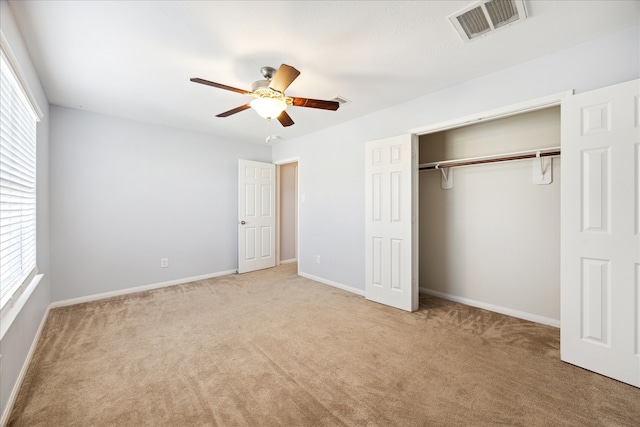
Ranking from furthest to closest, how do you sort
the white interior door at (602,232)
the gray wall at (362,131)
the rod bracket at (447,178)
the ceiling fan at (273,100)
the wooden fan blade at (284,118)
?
the rod bracket at (447,178)
the wooden fan blade at (284,118)
the ceiling fan at (273,100)
the gray wall at (362,131)
the white interior door at (602,232)

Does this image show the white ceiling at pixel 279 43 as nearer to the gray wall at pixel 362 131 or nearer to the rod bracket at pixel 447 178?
the gray wall at pixel 362 131

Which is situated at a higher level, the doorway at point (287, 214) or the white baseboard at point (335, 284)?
the doorway at point (287, 214)

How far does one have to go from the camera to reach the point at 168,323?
2846 mm

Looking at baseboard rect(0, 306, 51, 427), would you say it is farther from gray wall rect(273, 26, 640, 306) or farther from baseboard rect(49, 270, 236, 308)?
gray wall rect(273, 26, 640, 306)

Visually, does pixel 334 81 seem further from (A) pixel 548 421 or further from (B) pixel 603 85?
(A) pixel 548 421

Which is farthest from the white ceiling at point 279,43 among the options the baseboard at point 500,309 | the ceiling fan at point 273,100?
the baseboard at point 500,309

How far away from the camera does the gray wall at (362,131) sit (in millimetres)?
2072

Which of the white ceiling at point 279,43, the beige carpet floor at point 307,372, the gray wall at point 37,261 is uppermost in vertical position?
the white ceiling at point 279,43

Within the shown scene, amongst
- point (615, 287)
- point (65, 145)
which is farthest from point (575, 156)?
point (65, 145)

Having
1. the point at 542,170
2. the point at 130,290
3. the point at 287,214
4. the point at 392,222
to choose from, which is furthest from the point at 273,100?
the point at 287,214

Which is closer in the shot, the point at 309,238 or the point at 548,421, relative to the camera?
the point at 548,421

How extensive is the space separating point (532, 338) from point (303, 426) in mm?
2286

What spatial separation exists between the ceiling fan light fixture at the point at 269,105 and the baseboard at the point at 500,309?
10.2 ft

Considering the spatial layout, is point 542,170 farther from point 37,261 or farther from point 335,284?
point 37,261
